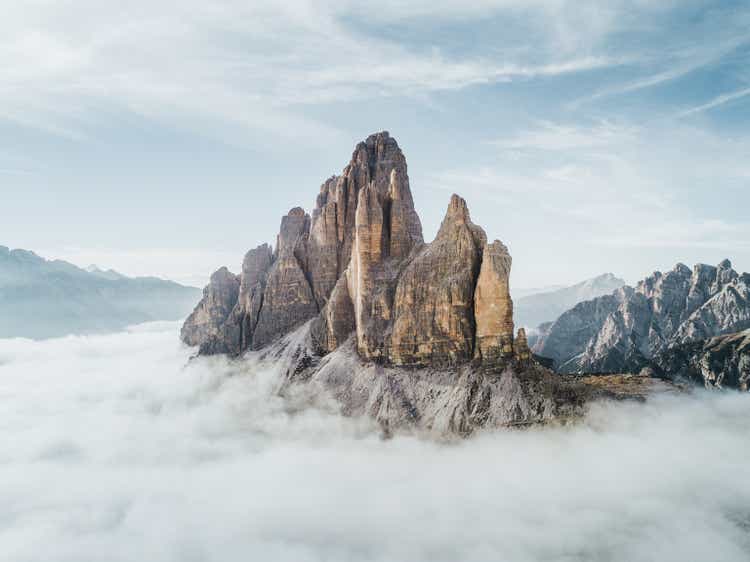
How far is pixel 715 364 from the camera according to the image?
181 meters

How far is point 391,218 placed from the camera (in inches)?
5487

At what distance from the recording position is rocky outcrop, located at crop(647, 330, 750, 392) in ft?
565

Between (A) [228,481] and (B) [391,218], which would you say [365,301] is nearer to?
(B) [391,218]

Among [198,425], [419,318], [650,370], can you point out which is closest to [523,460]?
[419,318]

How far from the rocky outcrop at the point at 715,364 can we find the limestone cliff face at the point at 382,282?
112m

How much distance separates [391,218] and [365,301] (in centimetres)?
2646

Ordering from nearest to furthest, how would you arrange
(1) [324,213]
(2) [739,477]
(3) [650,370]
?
(2) [739,477] < (1) [324,213] < (3) [650,370]

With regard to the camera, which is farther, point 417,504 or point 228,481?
point 228,481

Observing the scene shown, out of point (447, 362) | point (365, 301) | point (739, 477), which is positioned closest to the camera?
point (739, 477)

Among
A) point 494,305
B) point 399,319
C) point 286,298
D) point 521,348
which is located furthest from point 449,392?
point 286,298

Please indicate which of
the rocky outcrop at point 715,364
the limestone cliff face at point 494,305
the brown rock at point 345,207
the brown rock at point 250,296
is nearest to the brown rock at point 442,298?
the limestone cliff face at point 494,305

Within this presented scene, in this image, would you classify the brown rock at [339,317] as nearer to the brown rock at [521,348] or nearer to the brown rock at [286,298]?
the brown rock at [286,298]

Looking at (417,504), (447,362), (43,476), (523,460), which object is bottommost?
(43,476)

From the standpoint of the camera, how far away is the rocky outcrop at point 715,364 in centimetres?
17225
